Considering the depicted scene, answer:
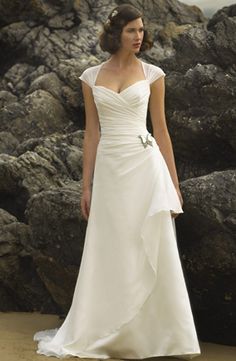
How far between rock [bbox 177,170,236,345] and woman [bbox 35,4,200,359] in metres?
0.39

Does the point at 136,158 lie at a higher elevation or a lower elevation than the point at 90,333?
higher

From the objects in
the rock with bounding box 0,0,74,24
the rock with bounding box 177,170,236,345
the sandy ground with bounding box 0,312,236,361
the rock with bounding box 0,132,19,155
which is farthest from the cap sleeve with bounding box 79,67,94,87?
the rock with bounding box 0,0,74,24

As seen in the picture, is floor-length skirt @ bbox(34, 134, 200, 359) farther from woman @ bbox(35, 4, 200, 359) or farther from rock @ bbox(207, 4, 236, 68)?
rock @ bbox(207, 4, 236, 68)

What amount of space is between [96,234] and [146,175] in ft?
2.46

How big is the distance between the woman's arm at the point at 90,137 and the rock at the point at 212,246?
40.1 inches

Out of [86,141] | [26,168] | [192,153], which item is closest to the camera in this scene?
[86,141]

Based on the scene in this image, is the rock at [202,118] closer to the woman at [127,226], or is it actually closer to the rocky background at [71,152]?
the rocky background at [71,152]

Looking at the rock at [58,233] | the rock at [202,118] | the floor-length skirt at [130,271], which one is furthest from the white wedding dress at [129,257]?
the rock at [202,118]

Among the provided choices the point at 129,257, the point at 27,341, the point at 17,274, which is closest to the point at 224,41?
the point at 17,274

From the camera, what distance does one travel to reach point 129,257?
19.7ft

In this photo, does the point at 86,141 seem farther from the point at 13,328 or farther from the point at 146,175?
the point at 13,328

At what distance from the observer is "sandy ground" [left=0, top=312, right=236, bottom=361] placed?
19.7 ft

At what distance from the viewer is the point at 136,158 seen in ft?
20.3

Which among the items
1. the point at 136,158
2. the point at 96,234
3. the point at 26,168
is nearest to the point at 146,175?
the point at 136,158
